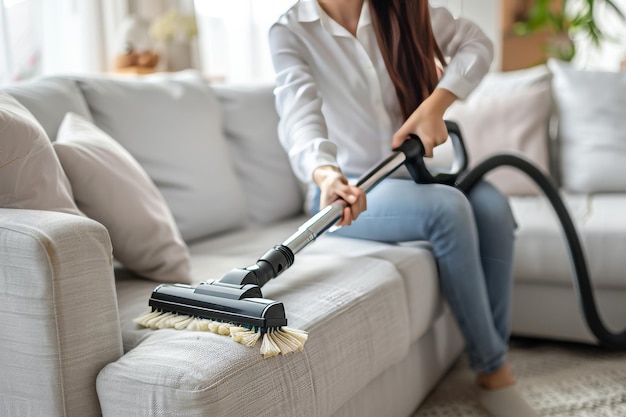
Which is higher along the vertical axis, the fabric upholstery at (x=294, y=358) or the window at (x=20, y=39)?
the window at (x=20, y=39)

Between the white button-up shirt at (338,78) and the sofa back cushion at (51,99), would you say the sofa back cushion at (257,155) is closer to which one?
the sofa back cushion at (51,99)

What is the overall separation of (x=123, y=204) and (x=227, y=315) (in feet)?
1.40

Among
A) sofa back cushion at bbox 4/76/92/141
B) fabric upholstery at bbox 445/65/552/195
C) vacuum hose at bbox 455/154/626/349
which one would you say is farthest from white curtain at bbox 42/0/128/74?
vacuum hose at bbox 455/154/626/349

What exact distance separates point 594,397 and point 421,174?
28.2 inches

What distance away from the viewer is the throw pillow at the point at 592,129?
7.75ft

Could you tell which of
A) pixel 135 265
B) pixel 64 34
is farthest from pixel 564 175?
pixel 64 34

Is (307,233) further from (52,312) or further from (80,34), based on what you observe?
(80,34)

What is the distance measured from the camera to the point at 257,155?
7.20ft

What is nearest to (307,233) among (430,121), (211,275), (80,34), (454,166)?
(430,121)

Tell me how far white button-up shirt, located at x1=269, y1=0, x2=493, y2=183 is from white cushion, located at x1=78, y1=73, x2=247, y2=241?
500mm

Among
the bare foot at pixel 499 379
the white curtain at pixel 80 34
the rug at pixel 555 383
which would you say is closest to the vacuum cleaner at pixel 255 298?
the bare foot at pixel 499 379

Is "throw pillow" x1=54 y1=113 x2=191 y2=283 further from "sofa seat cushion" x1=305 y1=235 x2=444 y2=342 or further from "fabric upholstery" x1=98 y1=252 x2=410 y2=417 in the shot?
"sofa seat cushion" x1=305 y1=235 x2=444 y2=342

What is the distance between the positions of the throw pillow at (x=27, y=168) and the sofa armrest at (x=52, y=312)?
0.35ft

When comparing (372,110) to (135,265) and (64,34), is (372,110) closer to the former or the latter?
(135,265)
